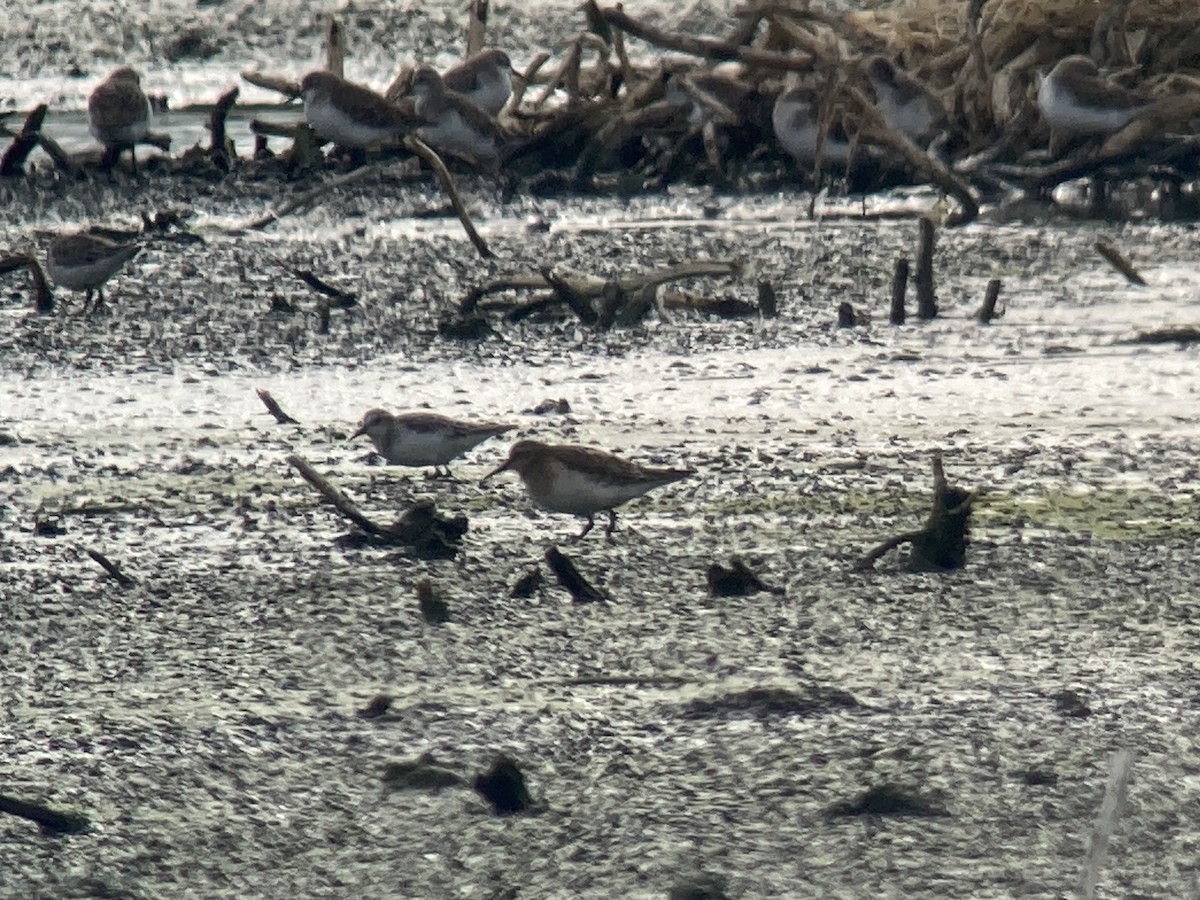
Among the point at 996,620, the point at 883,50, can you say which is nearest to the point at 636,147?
the point at 883,50

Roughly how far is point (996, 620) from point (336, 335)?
4.12 m

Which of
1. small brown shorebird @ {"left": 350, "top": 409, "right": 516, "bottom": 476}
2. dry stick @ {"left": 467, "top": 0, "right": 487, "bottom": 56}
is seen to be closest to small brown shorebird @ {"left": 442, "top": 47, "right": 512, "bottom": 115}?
dry stick @ {"left": 467, "top": 0, "right": 487, "bottom": 56}

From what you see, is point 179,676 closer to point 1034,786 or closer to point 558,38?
point 1034,786

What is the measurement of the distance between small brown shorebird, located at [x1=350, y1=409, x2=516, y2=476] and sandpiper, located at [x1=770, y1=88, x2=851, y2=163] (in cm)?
620

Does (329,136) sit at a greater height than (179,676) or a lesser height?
lesser

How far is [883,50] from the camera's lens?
14102mm

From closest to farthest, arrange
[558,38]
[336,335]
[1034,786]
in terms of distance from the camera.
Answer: [1034,786], [336,335], [558,38]

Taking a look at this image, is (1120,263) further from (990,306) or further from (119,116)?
(119,116)

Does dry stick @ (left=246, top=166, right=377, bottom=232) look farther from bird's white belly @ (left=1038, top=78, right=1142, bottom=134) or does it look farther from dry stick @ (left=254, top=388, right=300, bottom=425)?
dry stick @ (left=254, top=388, right=300, bottom=425)

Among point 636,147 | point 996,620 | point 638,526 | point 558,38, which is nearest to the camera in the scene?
point 996,620

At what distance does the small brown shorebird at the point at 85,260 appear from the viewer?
921 centimetres

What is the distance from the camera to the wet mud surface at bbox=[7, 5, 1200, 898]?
154 inches

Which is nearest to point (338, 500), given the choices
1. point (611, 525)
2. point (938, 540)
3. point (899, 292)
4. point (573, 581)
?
point (611, 525)

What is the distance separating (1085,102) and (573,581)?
7.00 m
